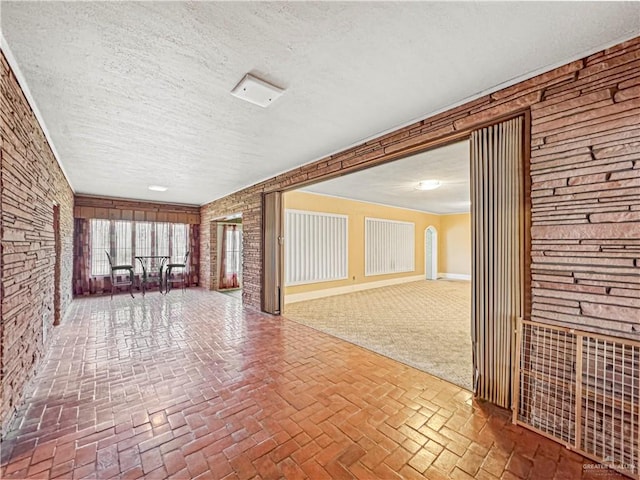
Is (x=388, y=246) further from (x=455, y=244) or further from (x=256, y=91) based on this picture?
(x=256, y=91)

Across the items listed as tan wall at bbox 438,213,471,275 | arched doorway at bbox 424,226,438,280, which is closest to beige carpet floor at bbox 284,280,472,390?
arched doorway at bbox 424,226,438,280

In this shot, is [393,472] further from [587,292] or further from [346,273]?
[346,273]

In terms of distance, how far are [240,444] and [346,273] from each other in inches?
217

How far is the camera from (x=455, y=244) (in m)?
10.2

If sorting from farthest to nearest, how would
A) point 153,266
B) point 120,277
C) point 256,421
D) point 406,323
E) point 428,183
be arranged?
point 153,266 → point 120,277 → point 428,183 → point 406,323 → point 256,421

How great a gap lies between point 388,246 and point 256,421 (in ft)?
23.1

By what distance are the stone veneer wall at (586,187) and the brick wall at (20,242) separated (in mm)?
3463

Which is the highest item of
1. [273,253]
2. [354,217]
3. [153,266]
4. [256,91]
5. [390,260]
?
[256,91]

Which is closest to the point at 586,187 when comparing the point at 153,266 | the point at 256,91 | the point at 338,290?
the point at 256,91

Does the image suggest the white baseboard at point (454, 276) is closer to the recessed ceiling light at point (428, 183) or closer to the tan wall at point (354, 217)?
the tan wall at point (354, 217)

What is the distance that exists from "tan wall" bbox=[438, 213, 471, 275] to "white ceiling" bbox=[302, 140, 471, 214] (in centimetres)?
221

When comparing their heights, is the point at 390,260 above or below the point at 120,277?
above

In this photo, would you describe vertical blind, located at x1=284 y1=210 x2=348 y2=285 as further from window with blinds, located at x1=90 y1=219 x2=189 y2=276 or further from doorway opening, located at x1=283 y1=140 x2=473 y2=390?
window with blinds, located at x1=90 y1=219 x2=189 y2=276

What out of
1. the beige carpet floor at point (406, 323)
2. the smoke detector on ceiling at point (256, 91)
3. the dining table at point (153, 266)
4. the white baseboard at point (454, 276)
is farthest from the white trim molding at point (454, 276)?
the smoke detector on ceiling at point (256, 91)
